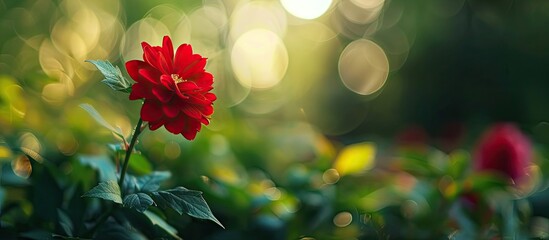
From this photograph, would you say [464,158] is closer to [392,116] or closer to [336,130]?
[392,116]

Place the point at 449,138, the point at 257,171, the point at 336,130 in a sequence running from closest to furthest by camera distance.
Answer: the point at 257,171 < the point at 449,138 < the point at 336,130

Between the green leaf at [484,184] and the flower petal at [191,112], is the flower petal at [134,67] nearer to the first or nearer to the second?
the flower petal at [191,112]

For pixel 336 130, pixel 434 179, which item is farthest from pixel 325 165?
pixel 336 130

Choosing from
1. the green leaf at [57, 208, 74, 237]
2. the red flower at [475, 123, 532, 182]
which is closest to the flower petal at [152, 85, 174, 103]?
the green leaf at [57, 208, 74, 237]

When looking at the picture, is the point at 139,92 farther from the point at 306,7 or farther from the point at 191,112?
the point at 306,7

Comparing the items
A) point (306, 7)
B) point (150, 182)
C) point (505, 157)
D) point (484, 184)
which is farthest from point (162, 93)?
point (306, 7)

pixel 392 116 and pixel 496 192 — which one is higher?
pixel 392 116

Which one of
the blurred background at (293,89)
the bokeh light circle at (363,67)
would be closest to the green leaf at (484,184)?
the blurred background at (293,89)
